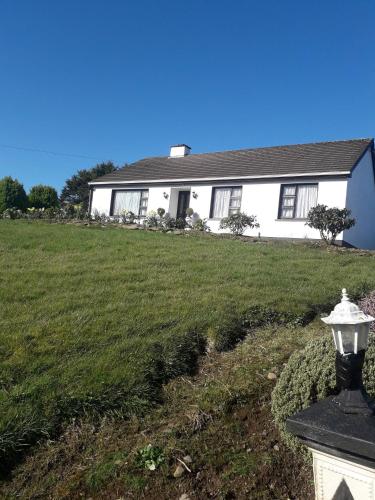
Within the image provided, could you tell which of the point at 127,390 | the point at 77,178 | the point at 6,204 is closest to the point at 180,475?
the point at 127,390

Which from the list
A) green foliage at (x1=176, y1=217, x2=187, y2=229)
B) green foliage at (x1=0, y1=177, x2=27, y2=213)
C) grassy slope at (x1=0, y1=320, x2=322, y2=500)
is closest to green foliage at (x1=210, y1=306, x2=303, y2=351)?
grassy slope at (x1=0, y1=320, x2=322, y2=500)

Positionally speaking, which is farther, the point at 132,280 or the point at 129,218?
the point at 129,218

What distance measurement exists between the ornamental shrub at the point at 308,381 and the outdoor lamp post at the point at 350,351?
26.2 inches

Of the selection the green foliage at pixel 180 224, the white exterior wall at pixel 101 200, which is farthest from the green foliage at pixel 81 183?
the green foliage at pixel 180 224

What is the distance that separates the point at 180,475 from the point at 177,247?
8.26 metres

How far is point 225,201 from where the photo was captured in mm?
22016

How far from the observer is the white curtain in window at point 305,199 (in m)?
19.4

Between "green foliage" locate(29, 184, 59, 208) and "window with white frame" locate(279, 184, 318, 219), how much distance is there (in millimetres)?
18206

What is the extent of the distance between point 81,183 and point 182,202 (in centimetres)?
3825

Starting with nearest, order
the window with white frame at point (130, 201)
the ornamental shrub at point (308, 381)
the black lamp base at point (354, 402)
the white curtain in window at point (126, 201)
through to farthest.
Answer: the black lamp base at point (354, 402), the ornamental shrub at point (308, 381), the window with white frame at point (130, 201), the white curtain in window at point (126, 201)

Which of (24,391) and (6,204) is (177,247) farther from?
(6,204)

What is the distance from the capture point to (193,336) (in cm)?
550

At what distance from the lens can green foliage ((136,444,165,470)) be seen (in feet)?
11.4

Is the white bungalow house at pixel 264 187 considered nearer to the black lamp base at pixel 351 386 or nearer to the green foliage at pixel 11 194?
the green foliage at pixel 11 194
